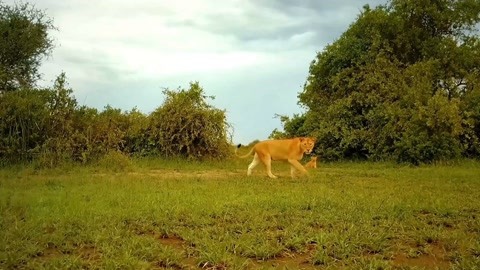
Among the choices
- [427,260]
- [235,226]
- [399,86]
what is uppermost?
[399,86]

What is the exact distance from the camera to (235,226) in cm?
683

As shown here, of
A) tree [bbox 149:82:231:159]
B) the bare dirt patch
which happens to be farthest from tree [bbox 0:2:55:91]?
the bare dirt patch

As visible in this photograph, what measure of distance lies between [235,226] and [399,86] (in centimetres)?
1799

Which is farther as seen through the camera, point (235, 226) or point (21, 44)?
point (21, 44)

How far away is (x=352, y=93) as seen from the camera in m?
23.9

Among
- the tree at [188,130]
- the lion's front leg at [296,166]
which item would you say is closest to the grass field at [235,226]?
the lion's front leg at [296,166]

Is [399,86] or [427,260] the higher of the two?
[399,86]

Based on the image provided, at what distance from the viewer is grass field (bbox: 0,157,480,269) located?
5441 millimetres

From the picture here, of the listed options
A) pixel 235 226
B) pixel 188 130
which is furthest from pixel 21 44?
pixel 235 226

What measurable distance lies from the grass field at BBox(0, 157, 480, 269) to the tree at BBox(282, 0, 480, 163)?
30.7 ft

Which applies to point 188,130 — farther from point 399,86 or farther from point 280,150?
point 399,86

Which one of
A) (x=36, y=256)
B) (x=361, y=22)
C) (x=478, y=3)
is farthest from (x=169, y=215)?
(x=478, y=3)

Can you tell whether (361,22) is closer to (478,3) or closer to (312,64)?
(312,64)

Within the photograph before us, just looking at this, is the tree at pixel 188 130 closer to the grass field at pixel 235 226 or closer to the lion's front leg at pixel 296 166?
the lion's front leg at pixel 296 166
